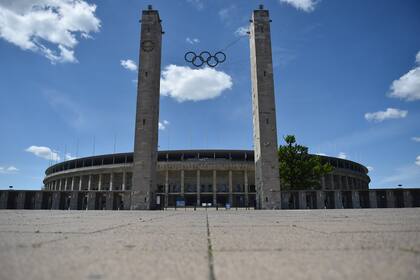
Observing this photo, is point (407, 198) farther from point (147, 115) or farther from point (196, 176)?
point (196, 176)

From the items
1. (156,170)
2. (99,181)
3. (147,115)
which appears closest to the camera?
(147,115)

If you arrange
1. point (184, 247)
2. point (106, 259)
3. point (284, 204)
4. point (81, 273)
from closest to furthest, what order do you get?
point (81, 273) < point (106, 259) < point (184, 247) < point (284, 204)

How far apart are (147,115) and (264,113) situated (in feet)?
50.1

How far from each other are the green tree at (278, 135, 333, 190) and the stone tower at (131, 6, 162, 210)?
20.7 m

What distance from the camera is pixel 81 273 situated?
174 cm

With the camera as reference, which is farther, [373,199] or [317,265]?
[373,199]

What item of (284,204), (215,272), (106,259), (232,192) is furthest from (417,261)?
(232,192)

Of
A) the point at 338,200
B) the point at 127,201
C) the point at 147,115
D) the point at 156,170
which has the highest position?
the point at 147,115

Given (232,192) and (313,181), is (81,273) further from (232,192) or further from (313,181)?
(232,192)

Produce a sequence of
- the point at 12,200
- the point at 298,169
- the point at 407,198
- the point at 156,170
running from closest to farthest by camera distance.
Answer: the point at 407,198 < the point at 12,200 < the point at 156,170 < the point at 298,169

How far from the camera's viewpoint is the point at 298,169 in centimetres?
4662

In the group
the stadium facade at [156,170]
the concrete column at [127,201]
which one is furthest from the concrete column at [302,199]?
the concrete column at [127,201]

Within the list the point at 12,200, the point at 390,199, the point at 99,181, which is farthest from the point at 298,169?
the point at 99,181

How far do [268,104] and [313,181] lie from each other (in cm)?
1579
